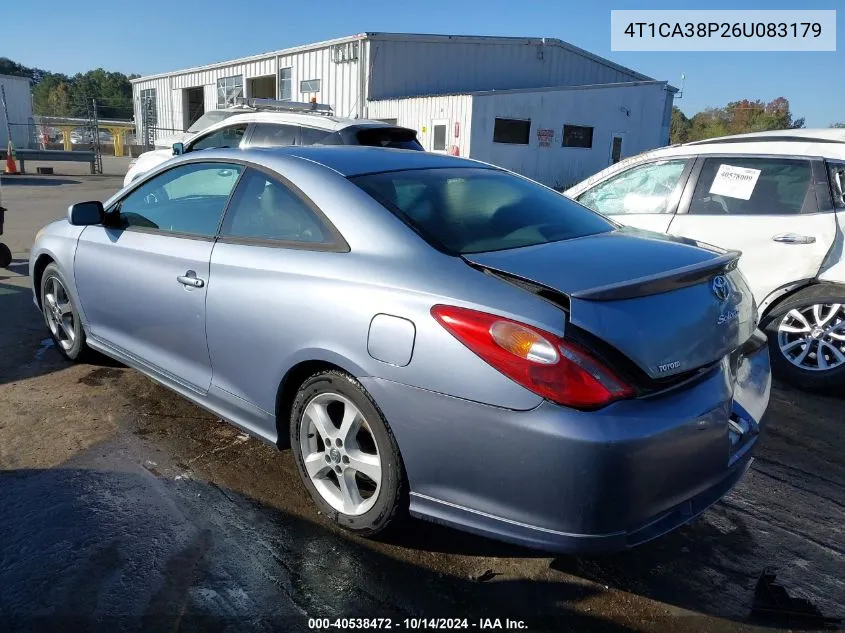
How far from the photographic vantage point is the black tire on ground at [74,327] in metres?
4.37

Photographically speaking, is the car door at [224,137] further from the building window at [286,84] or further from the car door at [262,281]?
the building window at [286,84]

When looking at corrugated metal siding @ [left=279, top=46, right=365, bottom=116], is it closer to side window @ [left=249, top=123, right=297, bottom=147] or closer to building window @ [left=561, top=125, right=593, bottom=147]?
building window @ [left=561, top=125, right=593, bottom=147]

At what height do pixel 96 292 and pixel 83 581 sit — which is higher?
pixel 96 292

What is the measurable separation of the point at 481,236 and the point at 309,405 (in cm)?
98

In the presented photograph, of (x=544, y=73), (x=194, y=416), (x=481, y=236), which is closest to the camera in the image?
(x=481, y=236)

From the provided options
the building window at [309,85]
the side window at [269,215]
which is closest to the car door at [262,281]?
the side window at [269,215]

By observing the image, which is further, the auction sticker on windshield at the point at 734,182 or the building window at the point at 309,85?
the building window at the point at 309,85

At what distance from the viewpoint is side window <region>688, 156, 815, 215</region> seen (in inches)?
180

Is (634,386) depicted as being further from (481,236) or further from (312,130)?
(312,130)

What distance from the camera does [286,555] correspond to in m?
2.63

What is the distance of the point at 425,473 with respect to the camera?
2348 mm

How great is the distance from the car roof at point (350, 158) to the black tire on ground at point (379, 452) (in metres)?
0.95

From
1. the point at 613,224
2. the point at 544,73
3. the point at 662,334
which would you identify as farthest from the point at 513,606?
the point at 544,73

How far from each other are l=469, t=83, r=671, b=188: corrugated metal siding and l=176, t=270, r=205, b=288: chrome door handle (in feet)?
52.5
